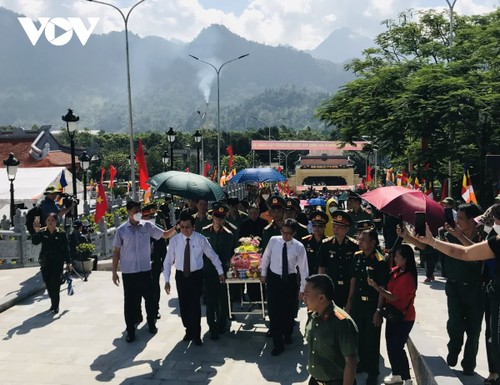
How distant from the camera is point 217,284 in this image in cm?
790

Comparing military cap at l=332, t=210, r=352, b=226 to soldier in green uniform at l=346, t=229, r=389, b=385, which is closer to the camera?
soldier in green uniform at l=346, t=229, r=389, b=385

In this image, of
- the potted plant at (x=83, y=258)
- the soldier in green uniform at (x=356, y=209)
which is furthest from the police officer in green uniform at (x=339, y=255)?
the potted plant at (x=83, y=258)

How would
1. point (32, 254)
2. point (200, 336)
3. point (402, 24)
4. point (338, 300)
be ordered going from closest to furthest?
point (338, 300), point (200, 336), point (32, 254), point (402, 24)

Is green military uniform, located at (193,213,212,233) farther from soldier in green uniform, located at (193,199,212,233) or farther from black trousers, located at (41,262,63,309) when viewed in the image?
black trousers, located at (41,262,63,309)

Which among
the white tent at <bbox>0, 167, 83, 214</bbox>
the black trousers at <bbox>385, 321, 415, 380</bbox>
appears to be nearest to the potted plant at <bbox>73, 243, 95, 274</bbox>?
the black trousers at <bbox>385, 321, 415, 380</bbox>

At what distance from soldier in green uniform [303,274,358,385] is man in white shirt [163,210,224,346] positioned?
3647mm

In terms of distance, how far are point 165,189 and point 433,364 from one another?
204 inches

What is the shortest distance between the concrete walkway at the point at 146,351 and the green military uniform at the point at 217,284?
21 centimetres

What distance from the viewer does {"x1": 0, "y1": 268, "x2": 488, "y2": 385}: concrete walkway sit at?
6359 mm

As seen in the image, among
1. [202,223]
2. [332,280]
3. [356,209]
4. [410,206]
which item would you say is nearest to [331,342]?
[410,206]

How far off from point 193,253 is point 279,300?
1297 millimetres

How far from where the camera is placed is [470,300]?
5805 millimetres

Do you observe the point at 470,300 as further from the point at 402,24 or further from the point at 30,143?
the point at 30,143

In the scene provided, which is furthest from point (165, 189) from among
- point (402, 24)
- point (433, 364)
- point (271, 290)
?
point (402, 24)
